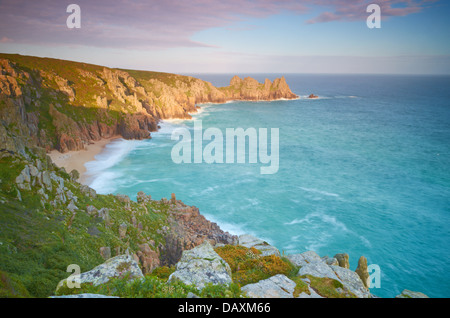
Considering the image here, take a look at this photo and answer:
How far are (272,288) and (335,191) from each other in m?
45.4

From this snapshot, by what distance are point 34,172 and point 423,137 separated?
108 m

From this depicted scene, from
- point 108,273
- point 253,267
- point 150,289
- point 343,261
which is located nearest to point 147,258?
point 108,273

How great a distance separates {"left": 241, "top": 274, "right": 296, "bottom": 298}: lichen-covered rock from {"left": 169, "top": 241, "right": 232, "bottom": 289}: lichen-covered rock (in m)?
0.93

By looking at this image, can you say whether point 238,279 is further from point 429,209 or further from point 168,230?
point 429,209

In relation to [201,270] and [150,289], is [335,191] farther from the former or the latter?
[150,289]

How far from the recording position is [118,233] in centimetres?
2148

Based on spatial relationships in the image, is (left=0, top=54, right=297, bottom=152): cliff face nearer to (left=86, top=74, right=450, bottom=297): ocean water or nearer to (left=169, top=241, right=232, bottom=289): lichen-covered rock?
(left=86, top=74, right=450, bottom=297): ocean water

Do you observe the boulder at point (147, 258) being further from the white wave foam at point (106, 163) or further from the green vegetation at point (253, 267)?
the white wave foam at point (106, 163)

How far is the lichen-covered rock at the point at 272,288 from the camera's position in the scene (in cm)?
918

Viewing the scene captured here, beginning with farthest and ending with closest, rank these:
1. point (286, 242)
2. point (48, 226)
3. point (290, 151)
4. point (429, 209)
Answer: point (290, 151) → point (429, 209) → point (286, 242) → point (48, 226)

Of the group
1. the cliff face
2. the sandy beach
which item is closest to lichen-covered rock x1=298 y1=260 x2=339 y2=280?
the cliff face

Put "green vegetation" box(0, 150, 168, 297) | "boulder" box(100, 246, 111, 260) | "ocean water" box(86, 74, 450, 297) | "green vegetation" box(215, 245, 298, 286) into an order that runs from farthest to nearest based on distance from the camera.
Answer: "ocean water" box(86, 74, 450, 297) < "boulder" box(100, 246, 111, 260) < "green vegetation" box(0, 150, 168, 297) < "green vegetation" box(215, 245, 298, 286)

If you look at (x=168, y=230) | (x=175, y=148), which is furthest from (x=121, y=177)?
(x=168, y=230)

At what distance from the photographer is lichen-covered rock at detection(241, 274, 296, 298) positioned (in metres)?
9.18
